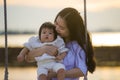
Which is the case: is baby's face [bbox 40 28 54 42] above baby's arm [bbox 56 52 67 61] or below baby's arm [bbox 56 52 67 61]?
above

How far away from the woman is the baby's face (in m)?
0.03

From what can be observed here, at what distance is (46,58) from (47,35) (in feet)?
0.32

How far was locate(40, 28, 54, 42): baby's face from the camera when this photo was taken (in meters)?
2.56

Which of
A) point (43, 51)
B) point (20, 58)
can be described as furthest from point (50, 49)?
point (20, 58)

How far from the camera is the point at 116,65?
13.6m

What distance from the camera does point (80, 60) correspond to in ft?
8.49

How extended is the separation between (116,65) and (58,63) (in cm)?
1115

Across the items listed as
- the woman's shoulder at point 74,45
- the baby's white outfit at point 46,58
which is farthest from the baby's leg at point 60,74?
the woman's shoulder at point 74,45

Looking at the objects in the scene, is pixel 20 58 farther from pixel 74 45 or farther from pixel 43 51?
pixel 74 45

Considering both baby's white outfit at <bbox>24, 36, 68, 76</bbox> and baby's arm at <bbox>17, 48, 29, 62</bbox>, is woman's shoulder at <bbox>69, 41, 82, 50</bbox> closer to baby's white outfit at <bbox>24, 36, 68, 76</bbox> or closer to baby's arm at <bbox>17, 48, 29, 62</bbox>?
baby's white outfit at <bbox>24, 36, 68, 76</bbox>

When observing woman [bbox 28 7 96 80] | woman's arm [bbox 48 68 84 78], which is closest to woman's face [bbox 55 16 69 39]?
woman [bbox 28 7 96 80]

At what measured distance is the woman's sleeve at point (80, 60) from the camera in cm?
258

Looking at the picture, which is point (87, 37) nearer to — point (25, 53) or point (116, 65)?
point (25, 53)

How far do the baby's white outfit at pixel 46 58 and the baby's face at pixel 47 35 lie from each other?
0.06ft
